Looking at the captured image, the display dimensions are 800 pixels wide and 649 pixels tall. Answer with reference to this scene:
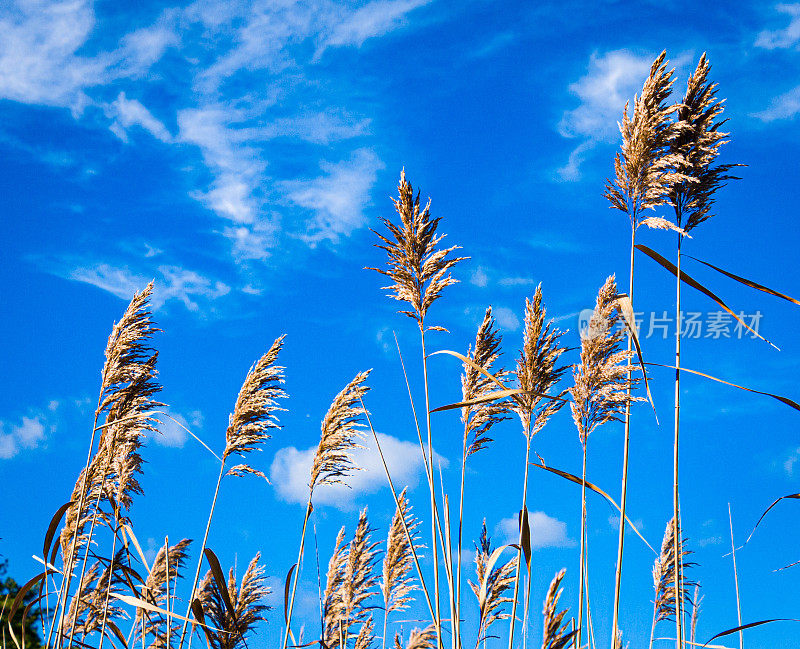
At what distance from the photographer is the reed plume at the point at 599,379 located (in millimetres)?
3463

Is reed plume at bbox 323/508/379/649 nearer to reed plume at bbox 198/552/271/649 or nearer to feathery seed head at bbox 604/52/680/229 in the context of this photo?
reed plume at bbox 198/552/271/649

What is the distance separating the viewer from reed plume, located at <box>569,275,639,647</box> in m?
3.46

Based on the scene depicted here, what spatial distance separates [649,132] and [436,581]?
8.04ft

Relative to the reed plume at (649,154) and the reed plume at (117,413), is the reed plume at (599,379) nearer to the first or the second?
the reed plume at (649,154)

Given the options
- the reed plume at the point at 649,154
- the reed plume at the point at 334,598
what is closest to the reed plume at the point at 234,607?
the reed plume at the point at 334,598

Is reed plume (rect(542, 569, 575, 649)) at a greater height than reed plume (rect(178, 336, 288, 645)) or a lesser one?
lesser

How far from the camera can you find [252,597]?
4133 millimetres

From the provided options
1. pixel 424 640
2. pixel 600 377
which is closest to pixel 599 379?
pixel 600 377

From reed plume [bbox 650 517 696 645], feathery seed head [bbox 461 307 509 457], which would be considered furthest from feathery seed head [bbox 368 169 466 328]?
reed plume [bbox 650 517 696 645]

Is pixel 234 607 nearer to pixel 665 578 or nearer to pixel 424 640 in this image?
pixel 424 640

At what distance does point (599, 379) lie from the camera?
3.53 m

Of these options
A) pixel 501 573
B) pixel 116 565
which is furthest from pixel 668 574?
pixel 116 565

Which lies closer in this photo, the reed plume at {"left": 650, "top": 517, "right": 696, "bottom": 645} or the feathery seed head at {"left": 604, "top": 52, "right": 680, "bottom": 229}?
the feathery seed head at {"left": 604, "top": 52, "right": 680, "bottom": 229}

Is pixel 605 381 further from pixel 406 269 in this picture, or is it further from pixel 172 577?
pixel 172 577
